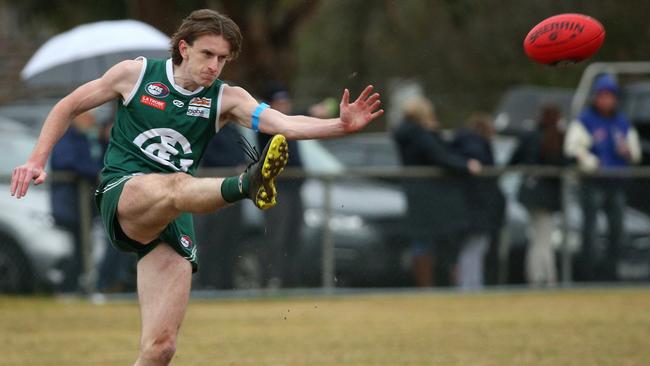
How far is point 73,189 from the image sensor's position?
44.3 feet

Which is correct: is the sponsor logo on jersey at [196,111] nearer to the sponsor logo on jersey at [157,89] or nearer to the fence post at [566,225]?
the sponsor logo on jersey at [157,89]

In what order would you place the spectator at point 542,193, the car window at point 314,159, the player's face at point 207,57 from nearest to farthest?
the player's face at point 207,57, the spectator at point 542,193, the car window at point 314,159

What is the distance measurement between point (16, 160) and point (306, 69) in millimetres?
18782

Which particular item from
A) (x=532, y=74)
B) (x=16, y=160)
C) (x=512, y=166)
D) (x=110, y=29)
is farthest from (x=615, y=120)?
(x=532, y=74)

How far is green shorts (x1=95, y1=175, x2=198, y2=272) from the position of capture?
6.86 m

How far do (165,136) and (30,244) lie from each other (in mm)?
6857

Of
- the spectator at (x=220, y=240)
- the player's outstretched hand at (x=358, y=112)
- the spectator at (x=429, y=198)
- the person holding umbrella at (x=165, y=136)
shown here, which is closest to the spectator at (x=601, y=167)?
the spectator at (x=429, y=198)

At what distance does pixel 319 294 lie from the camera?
1393 cm

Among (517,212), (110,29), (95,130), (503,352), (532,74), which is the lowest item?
(503,352)

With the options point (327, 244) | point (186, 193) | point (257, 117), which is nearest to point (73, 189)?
point (327, 244)

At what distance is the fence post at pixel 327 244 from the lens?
13.8m

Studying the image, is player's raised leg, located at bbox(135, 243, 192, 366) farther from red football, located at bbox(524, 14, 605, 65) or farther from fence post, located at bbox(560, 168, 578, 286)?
fence post, located at bbox(560, 168, 578, 286)

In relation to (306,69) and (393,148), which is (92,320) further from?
(306,69)

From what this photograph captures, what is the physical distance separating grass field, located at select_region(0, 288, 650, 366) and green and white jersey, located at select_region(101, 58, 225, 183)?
2.67 m
